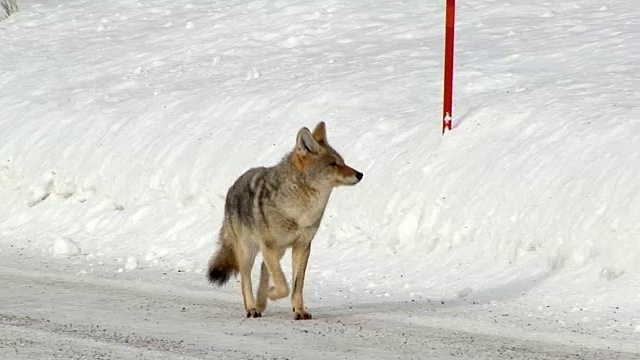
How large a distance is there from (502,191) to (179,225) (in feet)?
11.2

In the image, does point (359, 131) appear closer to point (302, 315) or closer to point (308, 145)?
point (308, 145)

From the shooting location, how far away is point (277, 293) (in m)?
10.5

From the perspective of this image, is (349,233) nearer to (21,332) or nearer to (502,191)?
(502,191)

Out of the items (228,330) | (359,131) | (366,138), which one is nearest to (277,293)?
(228,330)

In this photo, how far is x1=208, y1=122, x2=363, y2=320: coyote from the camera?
34.3 ft

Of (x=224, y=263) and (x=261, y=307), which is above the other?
(x=224, y=263)

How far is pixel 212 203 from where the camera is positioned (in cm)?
1505

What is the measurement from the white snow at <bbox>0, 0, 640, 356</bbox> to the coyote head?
1.36 meters

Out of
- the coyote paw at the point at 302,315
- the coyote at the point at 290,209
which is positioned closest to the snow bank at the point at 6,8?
the coyote at the point at 290,209

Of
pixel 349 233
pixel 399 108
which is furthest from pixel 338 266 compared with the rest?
pixel 399 108

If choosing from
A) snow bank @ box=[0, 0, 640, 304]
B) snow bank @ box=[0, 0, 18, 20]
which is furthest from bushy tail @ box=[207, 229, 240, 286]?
snow bank @ box=[0, 0, 18, 20]

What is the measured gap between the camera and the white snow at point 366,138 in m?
12.1

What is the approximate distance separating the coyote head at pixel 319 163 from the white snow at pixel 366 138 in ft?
4.47

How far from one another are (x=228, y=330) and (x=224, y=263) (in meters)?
1.19
